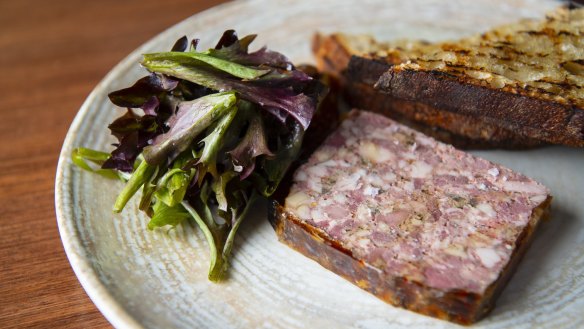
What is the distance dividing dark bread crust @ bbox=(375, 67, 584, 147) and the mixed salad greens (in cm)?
49

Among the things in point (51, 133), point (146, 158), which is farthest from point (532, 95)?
point (51, 133)

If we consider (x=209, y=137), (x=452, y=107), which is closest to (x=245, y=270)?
(x=209, y=137)

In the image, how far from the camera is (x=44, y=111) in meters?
3.87

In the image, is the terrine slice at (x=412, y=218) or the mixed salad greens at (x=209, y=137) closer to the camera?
the terrine slice at (x=412, y=218)

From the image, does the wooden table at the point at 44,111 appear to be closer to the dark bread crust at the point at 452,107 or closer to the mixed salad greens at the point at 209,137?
the mixed salad greens at the point at 209,137

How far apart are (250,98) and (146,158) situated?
0.53 meters

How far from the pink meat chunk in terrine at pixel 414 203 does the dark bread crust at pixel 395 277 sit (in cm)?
3

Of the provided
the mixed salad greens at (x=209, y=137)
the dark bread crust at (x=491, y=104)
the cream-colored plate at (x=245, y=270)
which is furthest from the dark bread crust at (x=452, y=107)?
the mixed salad greens at (x=209, y=137)

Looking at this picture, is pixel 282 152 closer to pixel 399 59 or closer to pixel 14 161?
pixel 399 59

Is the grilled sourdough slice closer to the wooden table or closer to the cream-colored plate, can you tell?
the cream-colored plate

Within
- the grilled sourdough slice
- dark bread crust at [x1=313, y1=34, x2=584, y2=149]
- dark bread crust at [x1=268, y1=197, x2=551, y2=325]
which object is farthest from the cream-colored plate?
the grilled sourdough slice

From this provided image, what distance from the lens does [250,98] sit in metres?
2.68

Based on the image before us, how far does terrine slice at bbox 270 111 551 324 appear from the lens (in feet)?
7.61

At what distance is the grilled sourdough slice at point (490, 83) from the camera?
281 centimetres
